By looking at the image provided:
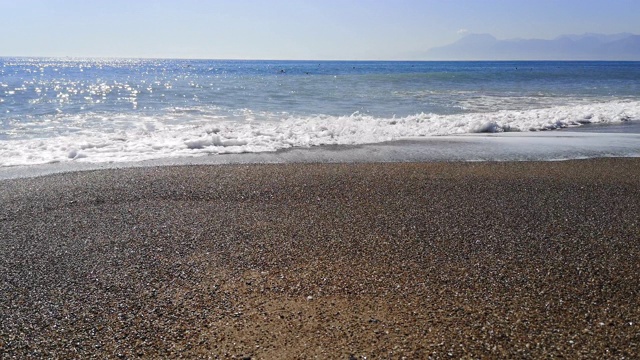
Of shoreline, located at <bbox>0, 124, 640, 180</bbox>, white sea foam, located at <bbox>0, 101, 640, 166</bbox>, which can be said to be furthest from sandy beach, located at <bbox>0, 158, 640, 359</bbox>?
white sea foam, located at <bbox>0, 101, 640, 166</bbox>

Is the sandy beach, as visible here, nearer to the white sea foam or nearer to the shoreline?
the shoreline

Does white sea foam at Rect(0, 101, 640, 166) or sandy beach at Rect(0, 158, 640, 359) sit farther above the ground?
white sea foam at Rect(0, 101, 640, 166)

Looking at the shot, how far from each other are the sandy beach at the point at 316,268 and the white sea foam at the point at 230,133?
2656 millimetres

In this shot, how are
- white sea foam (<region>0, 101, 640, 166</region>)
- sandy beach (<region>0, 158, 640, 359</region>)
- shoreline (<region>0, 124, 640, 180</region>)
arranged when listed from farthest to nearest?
1. white sea foam (<region>0, 101, 640, 166</region>)
2. shoreline (<region>0, 124, 640, 180</region>)
3. sandy beach (<region>0, 158, 640, 359</region>)

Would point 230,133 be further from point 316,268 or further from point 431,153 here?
point 316,268

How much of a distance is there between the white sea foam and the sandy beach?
266 centimetres

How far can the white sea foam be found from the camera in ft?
31.6

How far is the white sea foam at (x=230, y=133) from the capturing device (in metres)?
9.62

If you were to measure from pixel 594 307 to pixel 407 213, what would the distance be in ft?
8.06

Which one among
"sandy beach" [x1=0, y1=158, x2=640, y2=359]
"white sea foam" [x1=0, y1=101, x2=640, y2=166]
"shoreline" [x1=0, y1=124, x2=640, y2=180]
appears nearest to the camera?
"sandy beach" [x1=0, y1=158, x2=640, y2=359]

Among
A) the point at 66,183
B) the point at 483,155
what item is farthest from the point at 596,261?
the point at 66,183

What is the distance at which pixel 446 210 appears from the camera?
19.4 ft

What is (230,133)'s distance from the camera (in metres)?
11.9

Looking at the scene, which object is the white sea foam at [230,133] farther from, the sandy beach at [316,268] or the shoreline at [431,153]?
the sandy beach at [316,268]
